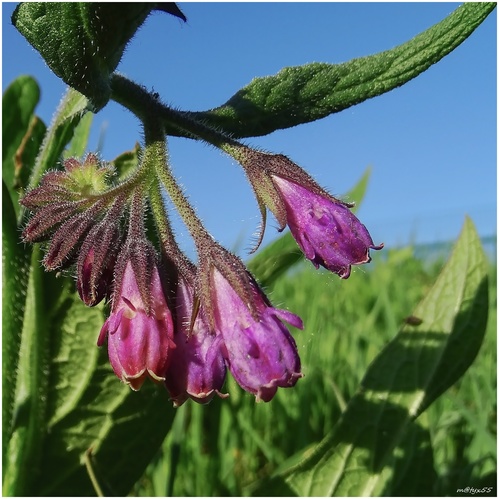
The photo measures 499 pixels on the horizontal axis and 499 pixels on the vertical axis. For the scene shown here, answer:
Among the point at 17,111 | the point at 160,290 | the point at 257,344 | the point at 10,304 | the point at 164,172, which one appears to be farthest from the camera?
the point at 17,111

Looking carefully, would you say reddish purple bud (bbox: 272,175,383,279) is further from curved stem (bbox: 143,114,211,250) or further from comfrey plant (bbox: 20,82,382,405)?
curved stem (bbox: 143,114,211,250)

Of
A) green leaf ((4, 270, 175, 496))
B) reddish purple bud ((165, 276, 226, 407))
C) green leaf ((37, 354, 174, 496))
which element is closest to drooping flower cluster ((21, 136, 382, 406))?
reddish purple bud ((165, 276, 226, 407))

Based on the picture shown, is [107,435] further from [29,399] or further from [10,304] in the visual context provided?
[10,304]

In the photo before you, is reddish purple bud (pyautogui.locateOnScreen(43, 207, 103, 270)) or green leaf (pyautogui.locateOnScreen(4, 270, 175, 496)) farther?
green leaf (pyautogui.locateOnScreen(4, 270, 175, 496))

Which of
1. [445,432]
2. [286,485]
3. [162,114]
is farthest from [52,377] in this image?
[445,432]

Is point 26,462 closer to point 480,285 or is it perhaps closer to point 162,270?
point 162,270

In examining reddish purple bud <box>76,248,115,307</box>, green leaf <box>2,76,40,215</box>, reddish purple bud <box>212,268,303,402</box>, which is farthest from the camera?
green leaf <box>2,76,40,215</box>

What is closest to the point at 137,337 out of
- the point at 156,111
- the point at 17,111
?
the point at 156,111
